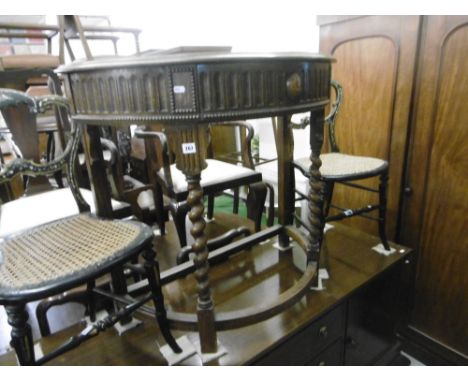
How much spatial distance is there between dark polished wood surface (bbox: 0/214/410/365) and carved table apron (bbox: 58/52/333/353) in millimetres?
104

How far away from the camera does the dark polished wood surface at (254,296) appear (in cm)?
98

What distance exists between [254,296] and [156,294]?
44cm

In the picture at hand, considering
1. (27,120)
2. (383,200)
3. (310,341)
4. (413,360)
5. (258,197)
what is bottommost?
(413,360)

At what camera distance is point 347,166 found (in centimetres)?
128

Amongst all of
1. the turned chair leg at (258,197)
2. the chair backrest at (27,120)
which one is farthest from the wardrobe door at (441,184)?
the chair backrest at (27,120)

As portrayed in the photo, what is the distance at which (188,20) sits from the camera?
3146 mm

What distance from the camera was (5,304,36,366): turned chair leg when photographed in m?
0.67

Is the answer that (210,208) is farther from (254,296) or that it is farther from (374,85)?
(374,85)

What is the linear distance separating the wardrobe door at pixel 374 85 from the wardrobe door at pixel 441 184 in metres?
0.05

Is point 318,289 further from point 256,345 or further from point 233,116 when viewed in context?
point 233,116

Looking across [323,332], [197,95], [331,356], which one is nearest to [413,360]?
[331,356]

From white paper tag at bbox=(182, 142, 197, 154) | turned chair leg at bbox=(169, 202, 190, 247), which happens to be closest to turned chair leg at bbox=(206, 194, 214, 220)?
turned chair leg at bbox=(169, 202, 190, 247)

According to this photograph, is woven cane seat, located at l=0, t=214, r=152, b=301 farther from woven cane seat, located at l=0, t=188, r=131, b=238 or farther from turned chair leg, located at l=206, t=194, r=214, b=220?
turned chair leg, located at l=206, t=194, r=214, b=220

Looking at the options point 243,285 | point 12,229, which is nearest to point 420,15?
point 243,285
